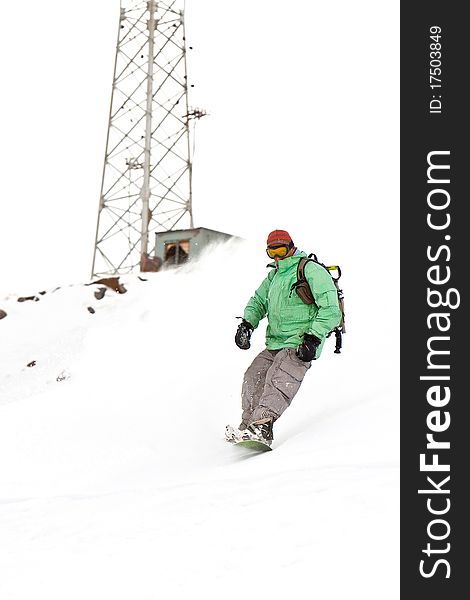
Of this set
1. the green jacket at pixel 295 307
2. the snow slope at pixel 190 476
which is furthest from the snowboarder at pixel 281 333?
the snow slope at pixel 190 476

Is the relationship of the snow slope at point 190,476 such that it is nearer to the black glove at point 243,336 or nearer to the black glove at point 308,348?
the black glove at point 308,348

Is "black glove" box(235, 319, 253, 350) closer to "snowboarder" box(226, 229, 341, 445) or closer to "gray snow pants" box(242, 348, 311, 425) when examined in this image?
"snowboarder" box(226, 229, 341, 445)

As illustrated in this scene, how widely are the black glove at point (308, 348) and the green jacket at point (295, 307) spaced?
4 centimetres

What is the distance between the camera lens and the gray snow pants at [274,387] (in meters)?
5.82

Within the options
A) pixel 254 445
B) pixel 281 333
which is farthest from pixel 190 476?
pixel 281 333

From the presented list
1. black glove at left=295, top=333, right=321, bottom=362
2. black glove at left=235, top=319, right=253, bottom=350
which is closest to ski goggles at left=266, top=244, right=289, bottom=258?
black glove at left=235, top=319, right=253, bottom=350

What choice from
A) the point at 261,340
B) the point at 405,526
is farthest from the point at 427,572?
the point at 261,340

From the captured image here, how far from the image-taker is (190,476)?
16.5ft

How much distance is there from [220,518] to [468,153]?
3.18 m

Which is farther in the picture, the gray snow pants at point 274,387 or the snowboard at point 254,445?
the gray snow pants at point 274,387

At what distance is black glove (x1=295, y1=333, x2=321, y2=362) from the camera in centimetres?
573

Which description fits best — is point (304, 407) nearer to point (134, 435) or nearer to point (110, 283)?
point (134, 435)

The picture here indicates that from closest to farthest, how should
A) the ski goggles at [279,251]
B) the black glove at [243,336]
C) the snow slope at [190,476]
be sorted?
the snow slope at [190,476] → the ski goggles at [279,251] → the black glove at [243,336]

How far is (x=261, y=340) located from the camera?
11492 millimetres
